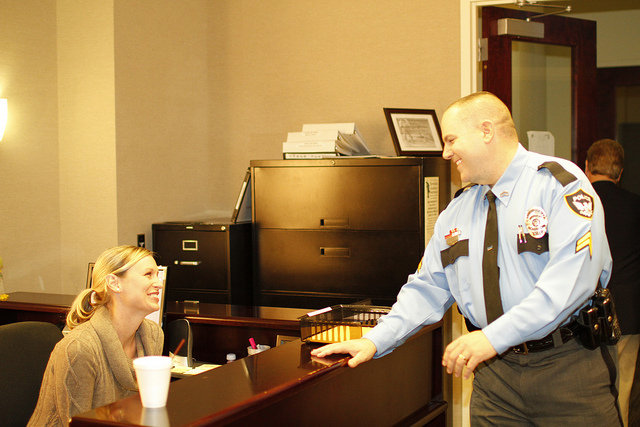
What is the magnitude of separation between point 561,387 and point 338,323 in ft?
2.34

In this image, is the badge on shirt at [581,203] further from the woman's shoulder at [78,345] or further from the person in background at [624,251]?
the person in background at [624,251]

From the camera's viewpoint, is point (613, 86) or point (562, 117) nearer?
point (562, 117)

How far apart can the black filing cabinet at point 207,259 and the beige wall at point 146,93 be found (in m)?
0.22

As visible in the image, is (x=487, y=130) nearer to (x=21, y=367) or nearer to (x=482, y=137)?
(x=482, y=137)

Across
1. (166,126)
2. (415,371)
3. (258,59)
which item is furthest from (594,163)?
(166,126)

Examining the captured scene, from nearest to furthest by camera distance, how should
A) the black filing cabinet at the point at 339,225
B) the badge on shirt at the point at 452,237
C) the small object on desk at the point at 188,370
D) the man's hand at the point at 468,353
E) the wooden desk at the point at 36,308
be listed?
the man's hand at the point at 468,353
the badge on shirt at the point at 452,237
the small object on desk at the point at 188,370
the wooden desk at the point at 36,308
the black filing cabinet at the point at 339,225

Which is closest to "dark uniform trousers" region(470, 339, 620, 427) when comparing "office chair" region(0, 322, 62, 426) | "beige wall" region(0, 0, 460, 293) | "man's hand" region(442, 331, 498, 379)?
"man's hand" region(442, 331, 498, 379)

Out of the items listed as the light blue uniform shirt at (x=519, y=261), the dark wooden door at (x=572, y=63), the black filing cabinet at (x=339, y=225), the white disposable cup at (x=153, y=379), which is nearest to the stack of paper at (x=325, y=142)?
the black filing cabinet at (x=339, y=225)

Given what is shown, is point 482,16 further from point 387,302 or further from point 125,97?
point 125,97

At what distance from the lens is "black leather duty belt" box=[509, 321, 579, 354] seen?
194 cm

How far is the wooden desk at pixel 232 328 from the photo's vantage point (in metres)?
2.70

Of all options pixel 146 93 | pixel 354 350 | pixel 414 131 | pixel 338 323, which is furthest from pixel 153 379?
pixel 146 93

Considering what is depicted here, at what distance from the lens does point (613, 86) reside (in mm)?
5805

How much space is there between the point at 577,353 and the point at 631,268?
1.85m
